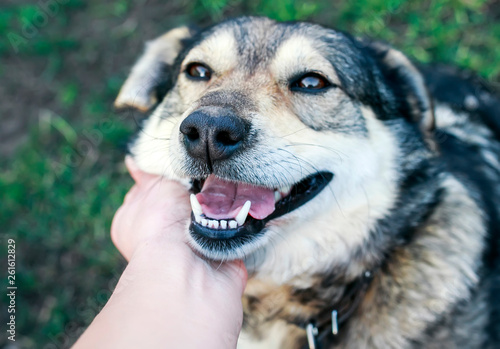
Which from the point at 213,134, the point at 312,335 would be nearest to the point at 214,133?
the point at 213,134

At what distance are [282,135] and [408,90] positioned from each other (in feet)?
3.36

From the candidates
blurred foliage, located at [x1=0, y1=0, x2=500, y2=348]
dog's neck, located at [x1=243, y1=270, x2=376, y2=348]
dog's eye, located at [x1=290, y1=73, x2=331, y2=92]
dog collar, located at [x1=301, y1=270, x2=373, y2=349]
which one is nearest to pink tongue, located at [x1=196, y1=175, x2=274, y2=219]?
dog's neck, located at [x1=243, y1=270, x2=376, y2=348]

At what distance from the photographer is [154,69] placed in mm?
3061

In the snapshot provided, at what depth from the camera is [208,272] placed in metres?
2.10

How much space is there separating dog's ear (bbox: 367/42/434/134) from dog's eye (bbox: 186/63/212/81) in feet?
3.45

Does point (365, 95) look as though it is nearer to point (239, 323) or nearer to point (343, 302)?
point (343, 302)

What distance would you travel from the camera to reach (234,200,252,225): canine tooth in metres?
2.05

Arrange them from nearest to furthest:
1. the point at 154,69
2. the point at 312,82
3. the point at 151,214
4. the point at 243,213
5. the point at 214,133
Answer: the point at 214,133 → the point at 243,213 → the point at 151,214 → the point at 312,82 → the point at 154,69

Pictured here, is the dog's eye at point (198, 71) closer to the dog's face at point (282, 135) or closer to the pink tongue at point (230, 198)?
the dog's face at point (282, 135)

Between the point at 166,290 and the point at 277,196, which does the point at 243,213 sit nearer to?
the point at 277,196

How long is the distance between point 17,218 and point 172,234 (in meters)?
2.75

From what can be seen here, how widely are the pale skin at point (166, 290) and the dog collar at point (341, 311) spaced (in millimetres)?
578

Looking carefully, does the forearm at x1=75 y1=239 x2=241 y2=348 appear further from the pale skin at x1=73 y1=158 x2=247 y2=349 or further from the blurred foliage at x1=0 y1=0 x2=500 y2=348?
the blurred foliage at x1=0 y1=0 x2=500 y2=348

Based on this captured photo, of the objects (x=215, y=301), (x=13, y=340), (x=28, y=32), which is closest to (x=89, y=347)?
(x=215, y=301)
